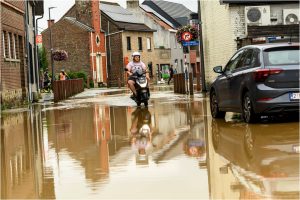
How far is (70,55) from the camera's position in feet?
222

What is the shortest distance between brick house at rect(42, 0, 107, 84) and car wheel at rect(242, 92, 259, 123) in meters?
53.4

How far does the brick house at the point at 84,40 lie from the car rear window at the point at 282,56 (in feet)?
176

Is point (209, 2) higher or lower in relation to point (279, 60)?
higher

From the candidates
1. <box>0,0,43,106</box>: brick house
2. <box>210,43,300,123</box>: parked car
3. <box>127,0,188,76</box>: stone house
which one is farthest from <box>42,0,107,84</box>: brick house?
<box>210,43,300,123</box>: parked car

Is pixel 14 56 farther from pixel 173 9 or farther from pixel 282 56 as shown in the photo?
pixel 173 9

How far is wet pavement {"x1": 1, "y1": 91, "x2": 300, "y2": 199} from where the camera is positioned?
6.04 meters

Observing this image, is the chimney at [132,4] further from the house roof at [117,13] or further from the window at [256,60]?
the window at [256,60]

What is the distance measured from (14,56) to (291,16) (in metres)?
12.6

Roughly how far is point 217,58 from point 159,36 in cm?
4873

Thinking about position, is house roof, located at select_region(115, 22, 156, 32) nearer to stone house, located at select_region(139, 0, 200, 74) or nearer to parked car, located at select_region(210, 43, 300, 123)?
stone house, located at select_region(139, 0, 200, 74)

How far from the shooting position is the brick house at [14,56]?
24031 mm

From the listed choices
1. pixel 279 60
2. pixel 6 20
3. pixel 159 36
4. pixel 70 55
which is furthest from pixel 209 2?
pixel 159 36

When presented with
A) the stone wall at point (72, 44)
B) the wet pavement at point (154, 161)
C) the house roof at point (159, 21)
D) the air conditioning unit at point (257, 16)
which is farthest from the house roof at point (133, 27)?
the wet pavement at point (154, 161)

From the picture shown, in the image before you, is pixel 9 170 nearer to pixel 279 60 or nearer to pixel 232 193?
pixel 232 193
